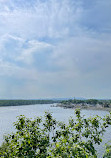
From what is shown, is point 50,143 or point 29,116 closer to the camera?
point 50,143

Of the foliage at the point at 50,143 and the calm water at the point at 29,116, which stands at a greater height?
the foliage at the point at 50,143

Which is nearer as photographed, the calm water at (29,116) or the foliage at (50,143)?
the foliage at (50,143)

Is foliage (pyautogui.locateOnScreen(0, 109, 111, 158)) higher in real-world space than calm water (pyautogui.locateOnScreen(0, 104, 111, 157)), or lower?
higher

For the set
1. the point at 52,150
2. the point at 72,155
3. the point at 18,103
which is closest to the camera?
the point at 72,155

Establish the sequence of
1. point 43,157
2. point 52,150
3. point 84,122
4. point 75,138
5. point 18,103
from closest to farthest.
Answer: point 52,150 < point 43,157 < point 75,138 < point 84,122 < point 18,103

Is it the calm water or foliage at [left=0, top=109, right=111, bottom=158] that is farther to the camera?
the calm water

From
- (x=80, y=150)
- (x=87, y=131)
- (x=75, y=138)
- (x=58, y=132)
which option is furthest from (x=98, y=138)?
(x=80, y=150)

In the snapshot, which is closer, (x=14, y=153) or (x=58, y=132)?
(x=14, y=153)

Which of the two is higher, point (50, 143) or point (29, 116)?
point (50, 143)

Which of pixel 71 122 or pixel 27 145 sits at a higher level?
pixel 71 122

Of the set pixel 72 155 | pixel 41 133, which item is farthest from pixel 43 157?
pixel 72 155

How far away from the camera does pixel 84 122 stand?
4316 mm

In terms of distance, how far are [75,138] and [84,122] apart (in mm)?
523

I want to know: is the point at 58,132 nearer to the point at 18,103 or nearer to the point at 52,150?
the point at 52,150
